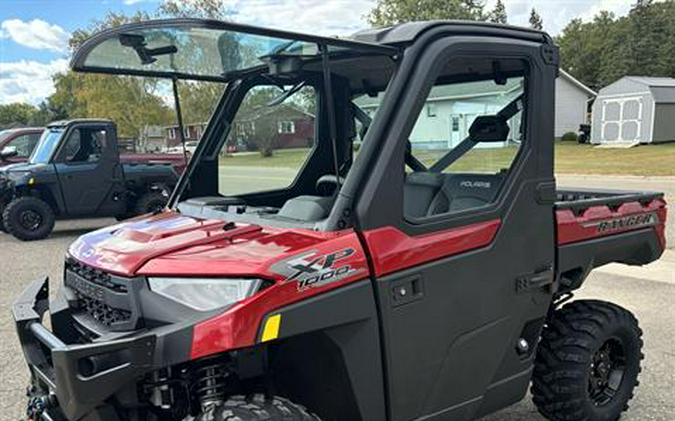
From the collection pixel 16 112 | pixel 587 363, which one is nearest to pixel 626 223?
pixel 587 363

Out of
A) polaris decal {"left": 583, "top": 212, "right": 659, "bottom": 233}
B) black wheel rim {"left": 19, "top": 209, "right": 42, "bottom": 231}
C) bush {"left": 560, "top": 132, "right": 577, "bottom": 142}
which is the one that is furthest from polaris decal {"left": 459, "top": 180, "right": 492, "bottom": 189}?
bush {"left": 560, "top": 132, "right": 577, "bottom": 142}

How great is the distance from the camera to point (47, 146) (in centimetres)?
1116

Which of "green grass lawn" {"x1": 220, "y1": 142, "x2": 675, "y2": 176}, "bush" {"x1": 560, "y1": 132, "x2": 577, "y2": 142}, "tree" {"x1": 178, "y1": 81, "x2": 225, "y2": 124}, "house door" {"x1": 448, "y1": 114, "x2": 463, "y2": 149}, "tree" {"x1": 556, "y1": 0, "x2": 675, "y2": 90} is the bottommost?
"bush" {"x1": 560, "y1": 132, "x2": 577, "y2": 142}

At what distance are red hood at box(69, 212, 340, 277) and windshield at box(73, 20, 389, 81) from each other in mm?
737

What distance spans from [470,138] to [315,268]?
1.30m

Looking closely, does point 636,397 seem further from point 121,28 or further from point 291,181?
point 121,28

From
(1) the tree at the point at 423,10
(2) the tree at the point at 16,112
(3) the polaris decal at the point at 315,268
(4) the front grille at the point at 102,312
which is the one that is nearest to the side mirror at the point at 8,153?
(4) the front grille at the point at 102,312

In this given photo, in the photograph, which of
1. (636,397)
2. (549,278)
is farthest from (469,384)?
(636,397)

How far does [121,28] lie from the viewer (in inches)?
101

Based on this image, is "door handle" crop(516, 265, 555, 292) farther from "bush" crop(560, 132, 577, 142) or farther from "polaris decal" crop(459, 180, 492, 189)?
"bush" crop(560, 132, 577, 142)

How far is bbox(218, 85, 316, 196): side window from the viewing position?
3.71 meters

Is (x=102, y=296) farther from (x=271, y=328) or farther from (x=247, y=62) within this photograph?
(x=247, y=62)

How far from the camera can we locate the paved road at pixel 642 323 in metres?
3.84

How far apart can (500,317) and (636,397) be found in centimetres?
175
